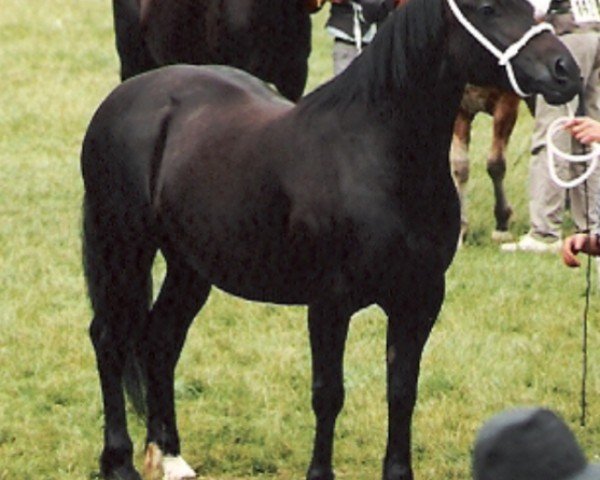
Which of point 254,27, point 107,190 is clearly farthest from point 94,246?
point 254,27

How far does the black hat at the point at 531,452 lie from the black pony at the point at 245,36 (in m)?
7.85

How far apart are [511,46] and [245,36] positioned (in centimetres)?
471

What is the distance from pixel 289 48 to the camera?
9.96m

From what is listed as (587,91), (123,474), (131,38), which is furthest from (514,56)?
(131,38)

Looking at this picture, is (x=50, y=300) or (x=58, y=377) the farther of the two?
(x=50, y=300)

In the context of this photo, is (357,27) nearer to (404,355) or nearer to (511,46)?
(404,355)

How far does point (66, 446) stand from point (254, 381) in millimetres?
1204

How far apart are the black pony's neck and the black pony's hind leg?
1.25 m

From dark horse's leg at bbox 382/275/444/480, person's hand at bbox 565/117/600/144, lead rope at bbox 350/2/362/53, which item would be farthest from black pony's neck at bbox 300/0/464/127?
lead rope at bbox 350/2/362/53

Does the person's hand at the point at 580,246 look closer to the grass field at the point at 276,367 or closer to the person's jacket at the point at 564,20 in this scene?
the grass field at the point at 276,367

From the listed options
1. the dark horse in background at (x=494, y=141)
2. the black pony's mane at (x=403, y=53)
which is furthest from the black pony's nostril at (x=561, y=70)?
the dark horse in background at (x=494, y=141)

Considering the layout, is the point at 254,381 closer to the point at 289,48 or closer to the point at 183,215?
the point at 183,215

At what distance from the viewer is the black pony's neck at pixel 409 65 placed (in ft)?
17.7

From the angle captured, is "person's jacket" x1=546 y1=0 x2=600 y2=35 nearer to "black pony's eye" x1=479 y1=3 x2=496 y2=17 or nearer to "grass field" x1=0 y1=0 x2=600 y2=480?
"grass field" x1=0 y1=0 x2=600 y2=480
